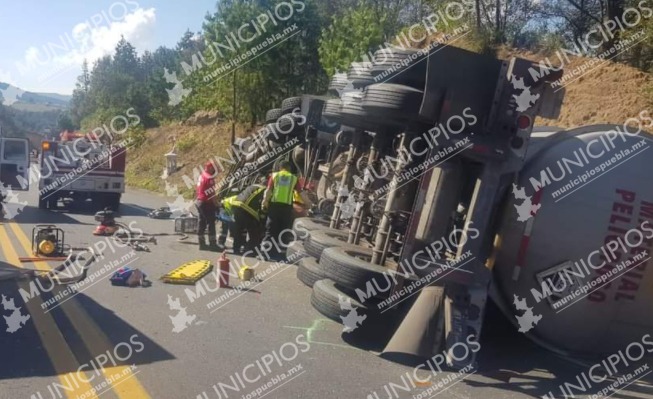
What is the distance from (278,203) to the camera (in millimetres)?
10523

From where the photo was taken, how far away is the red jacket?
10.9 metres

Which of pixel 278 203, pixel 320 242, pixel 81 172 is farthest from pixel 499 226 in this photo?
pixel 81 172

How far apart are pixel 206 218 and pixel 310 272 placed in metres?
3.72

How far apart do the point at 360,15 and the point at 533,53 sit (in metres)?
6.42

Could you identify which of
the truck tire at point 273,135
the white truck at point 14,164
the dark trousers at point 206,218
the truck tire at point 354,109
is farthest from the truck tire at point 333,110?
the white truck at point 14,164

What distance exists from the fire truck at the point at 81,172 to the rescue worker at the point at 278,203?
25.5 feet

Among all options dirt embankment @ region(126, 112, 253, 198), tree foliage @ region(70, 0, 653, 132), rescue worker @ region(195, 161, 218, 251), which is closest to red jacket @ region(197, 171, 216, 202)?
rescue worker @ region(195, 161, 218, 251)

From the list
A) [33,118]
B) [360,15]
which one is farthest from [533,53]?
[33,118]

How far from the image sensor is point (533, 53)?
20.7 meters

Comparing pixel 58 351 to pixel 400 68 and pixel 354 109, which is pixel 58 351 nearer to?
pixel 400 68

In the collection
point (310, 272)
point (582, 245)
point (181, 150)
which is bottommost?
point (582, 245)

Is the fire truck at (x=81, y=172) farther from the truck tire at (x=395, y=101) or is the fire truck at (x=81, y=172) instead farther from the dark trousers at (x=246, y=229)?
the truck tire at (x=395, y=101)

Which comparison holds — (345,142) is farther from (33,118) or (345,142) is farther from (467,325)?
(33,118)

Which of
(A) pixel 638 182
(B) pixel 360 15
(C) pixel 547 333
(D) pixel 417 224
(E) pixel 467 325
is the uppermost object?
(B) pixel 360 15
